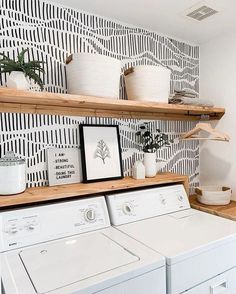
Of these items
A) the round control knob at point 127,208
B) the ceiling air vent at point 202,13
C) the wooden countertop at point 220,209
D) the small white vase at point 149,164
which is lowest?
the wooden countertop at point 220,209

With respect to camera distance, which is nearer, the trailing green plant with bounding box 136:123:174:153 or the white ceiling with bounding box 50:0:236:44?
the white ceiling with bounding box 50:0:236:44

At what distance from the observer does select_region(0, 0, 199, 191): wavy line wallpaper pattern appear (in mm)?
1497

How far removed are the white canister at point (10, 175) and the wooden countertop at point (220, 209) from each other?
1.32 metres

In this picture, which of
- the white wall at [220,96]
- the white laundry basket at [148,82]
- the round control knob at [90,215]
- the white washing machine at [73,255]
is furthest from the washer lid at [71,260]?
the white wall at [220,96]

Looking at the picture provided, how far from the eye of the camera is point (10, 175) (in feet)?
4.30

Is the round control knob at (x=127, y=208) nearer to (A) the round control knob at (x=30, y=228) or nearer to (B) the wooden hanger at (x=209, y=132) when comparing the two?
(A) the round control knob at (x=30, y=228)

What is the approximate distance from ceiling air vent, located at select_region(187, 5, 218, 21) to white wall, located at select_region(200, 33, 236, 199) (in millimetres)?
407

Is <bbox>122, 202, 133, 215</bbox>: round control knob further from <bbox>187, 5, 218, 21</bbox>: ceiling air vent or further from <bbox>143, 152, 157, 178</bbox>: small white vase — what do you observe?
<bbox>187, 5, 218, 21</bbox>: ceiling air vent

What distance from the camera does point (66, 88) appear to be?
1674mm

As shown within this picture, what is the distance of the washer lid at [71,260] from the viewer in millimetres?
961

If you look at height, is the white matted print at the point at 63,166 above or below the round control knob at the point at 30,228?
above

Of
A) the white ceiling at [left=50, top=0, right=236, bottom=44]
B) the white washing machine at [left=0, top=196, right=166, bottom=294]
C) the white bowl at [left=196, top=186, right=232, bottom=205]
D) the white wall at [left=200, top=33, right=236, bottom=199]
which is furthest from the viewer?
the white wall at [left=200, top=33, right=236, bottom=199]

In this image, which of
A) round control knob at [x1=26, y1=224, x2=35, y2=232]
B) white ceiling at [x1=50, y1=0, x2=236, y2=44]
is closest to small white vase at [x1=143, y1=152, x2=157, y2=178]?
round control knob at [x1=26, y1=224, x2=35, y2=232]

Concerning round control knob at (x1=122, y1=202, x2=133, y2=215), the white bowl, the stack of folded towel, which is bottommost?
the white bowl
